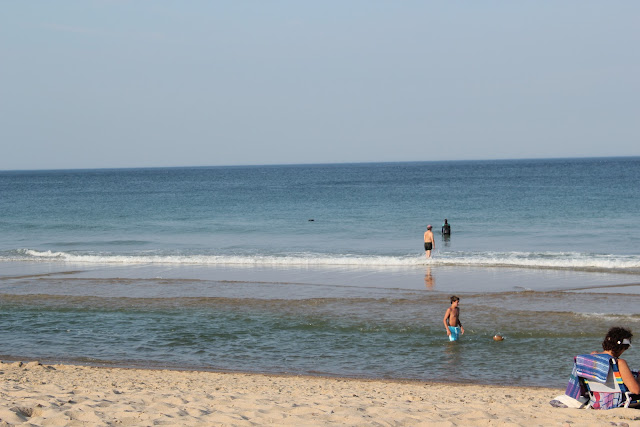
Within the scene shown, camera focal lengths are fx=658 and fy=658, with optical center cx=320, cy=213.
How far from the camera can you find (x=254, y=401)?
321 inches

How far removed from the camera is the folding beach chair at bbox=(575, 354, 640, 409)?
7.41 meters

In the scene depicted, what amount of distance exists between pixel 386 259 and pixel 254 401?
17360mm

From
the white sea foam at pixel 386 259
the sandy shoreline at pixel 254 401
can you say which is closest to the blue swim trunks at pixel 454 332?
the sandy shoreline at pixel 254 401

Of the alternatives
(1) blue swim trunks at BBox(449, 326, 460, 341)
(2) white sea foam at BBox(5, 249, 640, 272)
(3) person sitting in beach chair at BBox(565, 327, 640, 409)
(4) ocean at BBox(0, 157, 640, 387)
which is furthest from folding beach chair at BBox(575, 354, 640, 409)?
(2) white sea foam at BBox(5, 249, 640, 272)

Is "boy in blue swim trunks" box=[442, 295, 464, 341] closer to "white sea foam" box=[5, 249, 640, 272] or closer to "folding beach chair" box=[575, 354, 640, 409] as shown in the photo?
"folding beach chair" box=[575, 354, 640, 409]

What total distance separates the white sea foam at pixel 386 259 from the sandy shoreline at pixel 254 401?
14.2 metres

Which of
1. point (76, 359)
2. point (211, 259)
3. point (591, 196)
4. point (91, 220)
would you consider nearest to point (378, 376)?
point (76, 359)

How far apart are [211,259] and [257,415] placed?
19.1 m

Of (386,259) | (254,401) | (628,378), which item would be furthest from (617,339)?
(386,259)

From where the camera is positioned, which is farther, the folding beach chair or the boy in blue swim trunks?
the boy in blue swim trunks

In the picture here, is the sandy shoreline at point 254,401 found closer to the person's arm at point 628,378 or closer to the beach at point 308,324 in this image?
the beach at point 308,324

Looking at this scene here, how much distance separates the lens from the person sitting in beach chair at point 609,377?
23.9 ft

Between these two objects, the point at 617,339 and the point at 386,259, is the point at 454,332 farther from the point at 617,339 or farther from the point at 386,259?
the point at 386,259

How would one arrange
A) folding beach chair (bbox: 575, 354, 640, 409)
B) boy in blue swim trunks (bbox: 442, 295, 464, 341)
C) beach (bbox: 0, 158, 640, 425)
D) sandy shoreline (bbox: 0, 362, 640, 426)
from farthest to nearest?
1. boy in blue swim trunks (bbox: 442, 295, 464, 341)
2. beach (bbox: 0, 158, 640, 425)
3. folding beach chair (bbox: 575, 354, 640, 409)
4. sandy shoreline (bbox: 0, 362, 640, 426)
